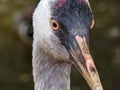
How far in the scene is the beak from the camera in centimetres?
410

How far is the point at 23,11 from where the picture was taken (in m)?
9.52

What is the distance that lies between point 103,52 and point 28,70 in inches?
45.3

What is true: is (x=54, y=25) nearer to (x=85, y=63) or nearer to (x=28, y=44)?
(x=85, y=63)

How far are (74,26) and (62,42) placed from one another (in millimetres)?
172

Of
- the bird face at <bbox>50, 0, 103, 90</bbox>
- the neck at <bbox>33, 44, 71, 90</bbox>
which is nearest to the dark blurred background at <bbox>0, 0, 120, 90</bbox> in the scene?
the neck at <bbox>33, 44, 71, 90</bbox>

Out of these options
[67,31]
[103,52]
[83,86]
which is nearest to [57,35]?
[67,31]

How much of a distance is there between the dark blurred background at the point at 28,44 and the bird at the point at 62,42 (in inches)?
161

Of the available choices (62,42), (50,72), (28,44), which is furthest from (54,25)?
(28,44)

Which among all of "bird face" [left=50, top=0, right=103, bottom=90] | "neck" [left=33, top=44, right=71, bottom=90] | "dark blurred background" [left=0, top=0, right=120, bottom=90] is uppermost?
"bird face" [left=50, top=0, right=103, bottom=90]

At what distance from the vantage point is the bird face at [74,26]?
13.9ft

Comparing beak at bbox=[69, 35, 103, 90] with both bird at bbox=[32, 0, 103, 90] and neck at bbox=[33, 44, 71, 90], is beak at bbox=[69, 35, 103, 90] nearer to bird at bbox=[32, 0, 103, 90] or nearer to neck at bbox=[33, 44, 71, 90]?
bird at bbox=[32, 0, 103, 90]

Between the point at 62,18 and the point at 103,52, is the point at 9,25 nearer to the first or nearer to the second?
the point at 103,52

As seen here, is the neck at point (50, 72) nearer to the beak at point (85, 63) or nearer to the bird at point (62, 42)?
the bird at point (62, 42)

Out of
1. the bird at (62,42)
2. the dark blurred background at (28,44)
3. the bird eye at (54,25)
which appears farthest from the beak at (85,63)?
the dark blurred background at (28,44)
